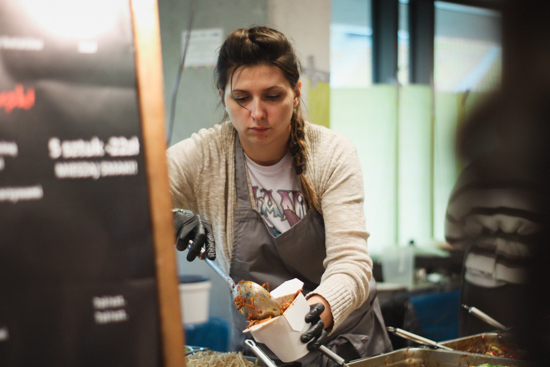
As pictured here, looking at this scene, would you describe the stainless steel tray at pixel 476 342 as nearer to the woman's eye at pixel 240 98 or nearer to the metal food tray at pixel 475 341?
the metal food tray at pixel 475 341

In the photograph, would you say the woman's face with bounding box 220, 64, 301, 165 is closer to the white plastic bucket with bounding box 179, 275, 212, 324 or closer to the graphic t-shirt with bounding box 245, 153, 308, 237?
the graphic t-shirt with bounding box 245, 153, 308, 237

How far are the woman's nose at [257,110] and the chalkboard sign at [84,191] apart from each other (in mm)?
751

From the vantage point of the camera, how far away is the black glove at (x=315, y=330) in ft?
3.86

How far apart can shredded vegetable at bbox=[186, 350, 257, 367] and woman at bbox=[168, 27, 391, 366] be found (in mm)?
373

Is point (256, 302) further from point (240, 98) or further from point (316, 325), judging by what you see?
point (240, 98)

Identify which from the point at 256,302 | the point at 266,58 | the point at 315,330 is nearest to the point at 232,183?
the point at 266,58

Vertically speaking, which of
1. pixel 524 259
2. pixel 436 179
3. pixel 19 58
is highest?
pixel 19 58

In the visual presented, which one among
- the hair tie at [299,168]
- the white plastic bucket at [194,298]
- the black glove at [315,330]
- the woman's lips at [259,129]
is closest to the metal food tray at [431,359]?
the black glove at [315,330]

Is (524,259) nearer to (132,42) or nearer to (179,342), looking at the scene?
(179,342)

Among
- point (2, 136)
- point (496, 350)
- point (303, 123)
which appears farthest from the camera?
point (303, 123)

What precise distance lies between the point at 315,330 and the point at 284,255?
1.62 feet

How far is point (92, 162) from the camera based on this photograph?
735 mm

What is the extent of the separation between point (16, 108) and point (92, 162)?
0.14 m

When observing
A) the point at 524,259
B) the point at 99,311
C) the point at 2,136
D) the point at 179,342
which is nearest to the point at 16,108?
the point at 2,136
